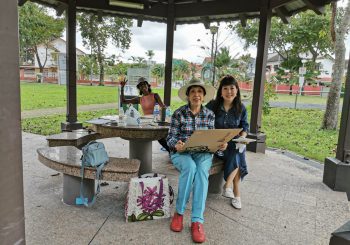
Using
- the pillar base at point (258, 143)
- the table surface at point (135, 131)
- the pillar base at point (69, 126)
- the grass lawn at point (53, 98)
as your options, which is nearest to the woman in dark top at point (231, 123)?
the table surface at point (135, 131)

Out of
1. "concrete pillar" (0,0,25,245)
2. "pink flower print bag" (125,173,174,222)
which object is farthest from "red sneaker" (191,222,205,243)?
"concrete pillar" (0,0,25,245)

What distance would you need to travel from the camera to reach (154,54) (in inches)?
1321

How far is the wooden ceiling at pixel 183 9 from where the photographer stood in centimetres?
546

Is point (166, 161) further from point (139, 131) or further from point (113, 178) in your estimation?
point (113, 178)

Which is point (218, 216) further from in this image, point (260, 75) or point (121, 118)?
point (260, 75)

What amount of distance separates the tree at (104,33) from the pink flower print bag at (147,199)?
23.0 m

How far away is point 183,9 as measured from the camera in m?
6.07

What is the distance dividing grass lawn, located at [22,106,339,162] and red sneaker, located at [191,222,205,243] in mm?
3874

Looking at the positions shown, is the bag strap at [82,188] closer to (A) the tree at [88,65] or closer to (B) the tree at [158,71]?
(A) the tree at [88,65]

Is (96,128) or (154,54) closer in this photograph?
(96,128)

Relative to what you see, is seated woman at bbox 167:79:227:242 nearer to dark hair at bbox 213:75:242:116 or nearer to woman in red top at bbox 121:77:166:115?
dark hair at bbox 213:75:242:116

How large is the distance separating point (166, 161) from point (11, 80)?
3.82 meters

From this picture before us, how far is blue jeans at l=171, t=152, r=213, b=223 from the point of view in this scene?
258 cm

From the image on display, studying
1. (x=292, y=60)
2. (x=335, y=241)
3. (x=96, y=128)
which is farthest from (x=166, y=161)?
(x=292, y=60)
